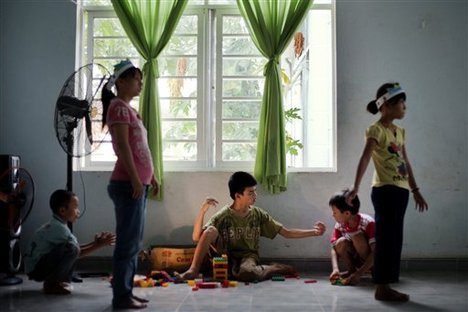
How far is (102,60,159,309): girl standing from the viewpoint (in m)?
Answer: 2.71

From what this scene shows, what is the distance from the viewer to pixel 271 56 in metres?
4.31

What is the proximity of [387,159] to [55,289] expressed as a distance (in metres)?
2.20

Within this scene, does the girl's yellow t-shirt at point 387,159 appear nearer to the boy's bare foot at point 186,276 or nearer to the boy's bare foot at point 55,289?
the boy's bare foot at point 186,276

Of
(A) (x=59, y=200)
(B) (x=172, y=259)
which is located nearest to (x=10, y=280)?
(A) (x=59, y=200)

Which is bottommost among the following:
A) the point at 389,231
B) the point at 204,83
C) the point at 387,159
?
the point at 389,231

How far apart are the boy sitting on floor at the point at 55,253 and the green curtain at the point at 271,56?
1.45 m

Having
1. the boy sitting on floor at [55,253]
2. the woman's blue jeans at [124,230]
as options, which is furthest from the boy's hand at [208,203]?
the woman's blue jeans at [124,230]

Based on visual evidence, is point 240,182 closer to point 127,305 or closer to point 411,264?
point 127,305

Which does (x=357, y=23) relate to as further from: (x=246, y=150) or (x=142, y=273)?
(x=142, y=273)

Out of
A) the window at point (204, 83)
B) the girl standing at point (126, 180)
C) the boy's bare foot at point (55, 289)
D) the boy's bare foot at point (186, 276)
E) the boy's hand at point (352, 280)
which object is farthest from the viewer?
the window at point (204, 83)

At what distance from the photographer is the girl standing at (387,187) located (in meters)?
2.99

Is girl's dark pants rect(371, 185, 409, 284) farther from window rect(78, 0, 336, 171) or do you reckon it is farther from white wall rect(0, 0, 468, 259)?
window rect(78, 0, 336, 171)

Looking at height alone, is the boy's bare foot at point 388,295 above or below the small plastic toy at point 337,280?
above

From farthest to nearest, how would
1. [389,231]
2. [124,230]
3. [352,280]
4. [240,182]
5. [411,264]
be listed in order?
[411,264], [240,182], [352,280], [389,231], [124,230]
